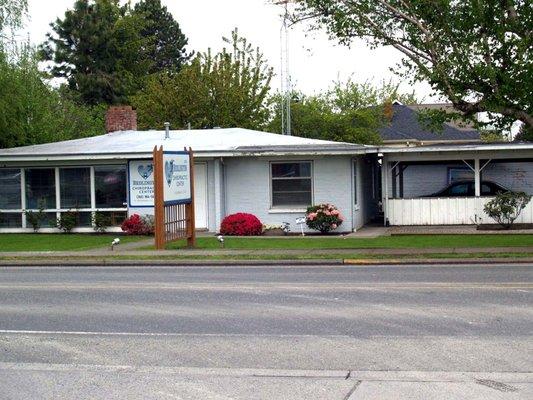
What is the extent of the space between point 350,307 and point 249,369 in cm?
392

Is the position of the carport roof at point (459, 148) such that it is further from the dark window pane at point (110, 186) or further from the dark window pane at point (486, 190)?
the dark window pane at point (110, 186)

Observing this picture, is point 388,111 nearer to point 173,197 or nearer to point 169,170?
point 173,197

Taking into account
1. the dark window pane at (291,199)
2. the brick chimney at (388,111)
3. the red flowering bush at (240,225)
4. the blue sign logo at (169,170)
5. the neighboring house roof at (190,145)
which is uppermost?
the brick chimney at (388,111)

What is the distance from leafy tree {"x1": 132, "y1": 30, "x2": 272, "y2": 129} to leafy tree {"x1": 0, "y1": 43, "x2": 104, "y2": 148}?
506 centimetres

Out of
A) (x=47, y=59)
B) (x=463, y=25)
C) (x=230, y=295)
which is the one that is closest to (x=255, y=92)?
(x=47, y=59)

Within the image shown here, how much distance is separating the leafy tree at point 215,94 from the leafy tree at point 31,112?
5055 millimetres

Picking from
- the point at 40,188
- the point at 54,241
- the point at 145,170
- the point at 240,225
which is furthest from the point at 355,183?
the point at 40,188

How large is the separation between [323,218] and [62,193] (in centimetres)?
930

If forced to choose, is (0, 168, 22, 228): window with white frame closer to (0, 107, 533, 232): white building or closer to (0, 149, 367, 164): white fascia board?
(0, 107, 533, 232): white building

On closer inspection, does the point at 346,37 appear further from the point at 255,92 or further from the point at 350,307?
the point at 255,92

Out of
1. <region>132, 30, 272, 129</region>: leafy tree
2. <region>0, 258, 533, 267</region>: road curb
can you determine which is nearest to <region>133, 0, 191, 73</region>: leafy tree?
<region>132, 30, 272, 129</region>: leafy tree

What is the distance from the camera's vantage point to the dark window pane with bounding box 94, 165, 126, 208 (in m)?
29.2

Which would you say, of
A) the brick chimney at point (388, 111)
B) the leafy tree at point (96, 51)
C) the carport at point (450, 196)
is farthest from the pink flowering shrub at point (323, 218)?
the leafy tree at point (96, 51)

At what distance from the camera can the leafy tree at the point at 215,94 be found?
1848 inches
